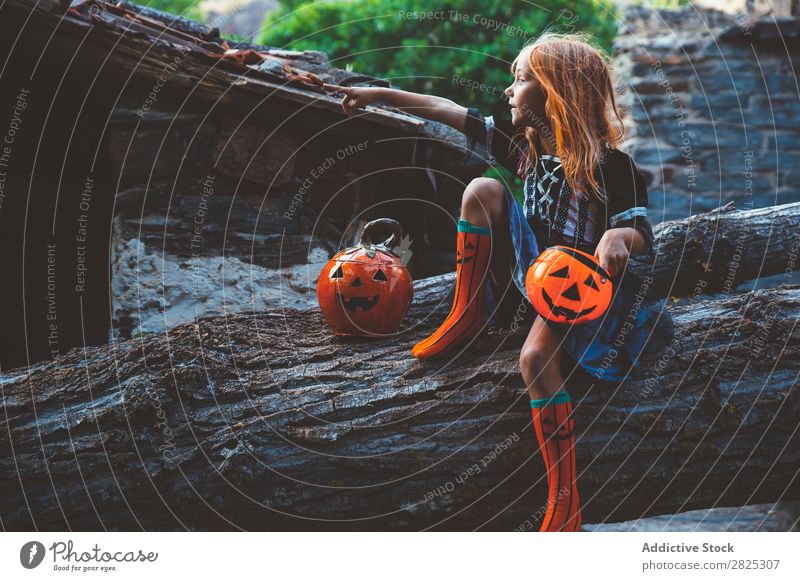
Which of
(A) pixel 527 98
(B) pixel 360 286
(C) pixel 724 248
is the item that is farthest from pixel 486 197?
(C) pixel 724 248

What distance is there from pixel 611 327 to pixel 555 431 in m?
0.34

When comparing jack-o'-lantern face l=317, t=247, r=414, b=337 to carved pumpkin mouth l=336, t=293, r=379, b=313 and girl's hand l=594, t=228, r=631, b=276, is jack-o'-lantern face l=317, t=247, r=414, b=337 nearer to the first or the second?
carved pumpkin mouth l=336, t=293, r=379, b=313

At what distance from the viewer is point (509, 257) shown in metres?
2.04

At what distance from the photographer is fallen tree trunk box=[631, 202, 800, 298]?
2.84 metres

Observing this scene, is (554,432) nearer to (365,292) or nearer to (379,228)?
(365,292)

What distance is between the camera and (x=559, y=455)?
70.6 inches

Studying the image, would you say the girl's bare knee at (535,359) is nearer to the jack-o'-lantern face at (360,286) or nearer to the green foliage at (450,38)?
the jack-o'-lantern face at (360,286)

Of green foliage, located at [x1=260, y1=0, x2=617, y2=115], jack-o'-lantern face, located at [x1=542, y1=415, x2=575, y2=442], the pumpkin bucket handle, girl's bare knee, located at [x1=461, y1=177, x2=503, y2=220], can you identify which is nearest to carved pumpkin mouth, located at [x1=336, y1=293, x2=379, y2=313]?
the pumpkin bucket handle

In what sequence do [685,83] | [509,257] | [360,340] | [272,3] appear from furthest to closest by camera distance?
[272,3] < [685,83] < [360,340] < [509,257]

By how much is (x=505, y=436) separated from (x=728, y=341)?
0.74m

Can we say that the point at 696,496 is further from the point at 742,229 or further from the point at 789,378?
the point at 742,229

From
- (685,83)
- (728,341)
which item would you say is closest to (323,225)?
(728,341)

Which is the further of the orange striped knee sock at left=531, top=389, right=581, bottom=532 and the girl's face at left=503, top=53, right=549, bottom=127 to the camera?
the girl's face at left=503, top=53, right=549, bottom=127

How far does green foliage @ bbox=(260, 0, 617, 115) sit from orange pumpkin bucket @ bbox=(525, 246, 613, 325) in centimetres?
226
